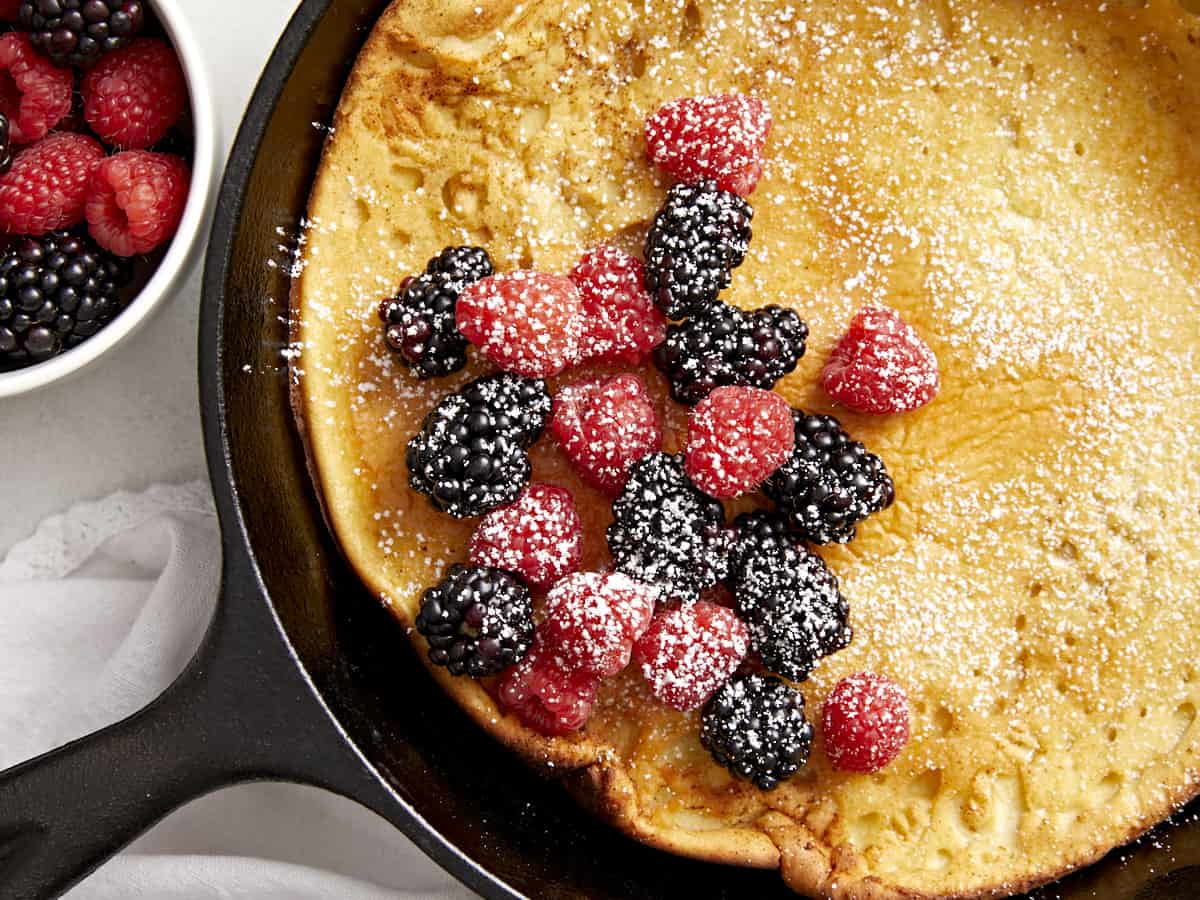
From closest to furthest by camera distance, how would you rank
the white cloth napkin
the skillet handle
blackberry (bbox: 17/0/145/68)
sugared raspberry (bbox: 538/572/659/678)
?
the skillet handle, sugared raspberry (bbox: 538/572/659/678), blackberry (bbox: 17/0/145/68), the white cloth napkin

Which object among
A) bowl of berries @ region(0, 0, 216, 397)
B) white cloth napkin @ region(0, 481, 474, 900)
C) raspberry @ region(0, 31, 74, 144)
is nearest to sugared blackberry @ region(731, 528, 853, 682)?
white cloth napkin @ region(0, 481, 474, 900)

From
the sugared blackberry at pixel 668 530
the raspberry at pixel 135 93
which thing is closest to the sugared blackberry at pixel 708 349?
the sugared blackberry at pixel 668 530

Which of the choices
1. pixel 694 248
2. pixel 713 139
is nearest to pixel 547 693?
pixel 694 248

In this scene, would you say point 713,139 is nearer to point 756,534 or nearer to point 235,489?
point 756,534

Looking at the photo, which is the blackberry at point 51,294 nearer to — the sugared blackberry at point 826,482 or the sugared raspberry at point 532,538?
the sugared raspberry at point 532,538

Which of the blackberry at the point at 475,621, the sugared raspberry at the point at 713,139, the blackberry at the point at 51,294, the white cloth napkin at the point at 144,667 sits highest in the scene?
the sugared raspberry at the point at 713,139

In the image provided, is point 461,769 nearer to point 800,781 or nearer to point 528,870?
point 528,870

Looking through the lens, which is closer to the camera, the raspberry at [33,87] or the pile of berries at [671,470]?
the pile of berries at [671,470]

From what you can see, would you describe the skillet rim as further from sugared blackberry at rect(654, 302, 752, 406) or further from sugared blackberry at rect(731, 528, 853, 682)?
sugared blackberry at rect(654, 302, 752, 406)
